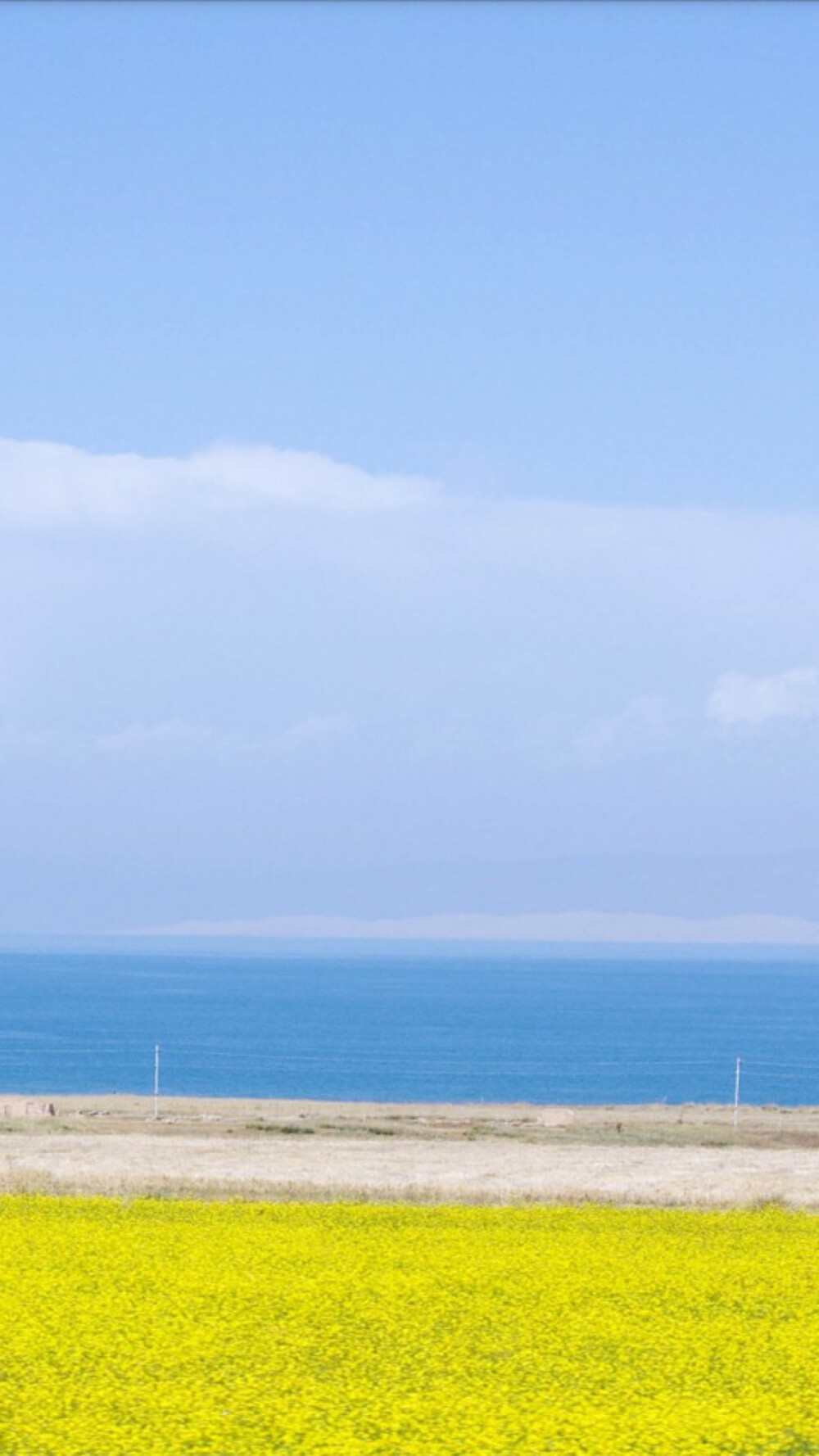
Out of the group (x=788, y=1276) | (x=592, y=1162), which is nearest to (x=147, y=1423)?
(x=788, y=1276)

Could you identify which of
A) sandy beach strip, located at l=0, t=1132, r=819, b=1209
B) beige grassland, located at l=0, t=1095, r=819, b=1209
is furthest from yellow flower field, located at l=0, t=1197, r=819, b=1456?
beige grassland, located at l=0, t=1095, r=819, b=1209

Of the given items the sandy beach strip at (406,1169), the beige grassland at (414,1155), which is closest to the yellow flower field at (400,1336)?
the sandy beach strip at (406,1169)

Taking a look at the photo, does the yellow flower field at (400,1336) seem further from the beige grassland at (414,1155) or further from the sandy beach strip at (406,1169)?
the beige grassland at (414,1155)

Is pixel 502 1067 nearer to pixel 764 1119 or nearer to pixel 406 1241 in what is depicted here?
pixel 764 1119

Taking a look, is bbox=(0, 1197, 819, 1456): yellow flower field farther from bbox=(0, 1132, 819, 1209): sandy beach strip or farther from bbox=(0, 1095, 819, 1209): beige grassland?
bbox=(0, 1095, 819, 1209): beige grassland

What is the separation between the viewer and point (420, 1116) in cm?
7081

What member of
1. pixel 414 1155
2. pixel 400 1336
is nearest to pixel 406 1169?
pixel 414 1155

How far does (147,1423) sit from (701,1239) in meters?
15.1

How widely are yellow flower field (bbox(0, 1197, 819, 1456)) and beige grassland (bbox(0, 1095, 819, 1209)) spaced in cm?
643

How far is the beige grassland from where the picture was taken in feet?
123

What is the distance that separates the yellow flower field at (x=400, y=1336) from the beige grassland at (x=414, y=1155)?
6.43 m

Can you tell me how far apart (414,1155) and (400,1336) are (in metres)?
29.2

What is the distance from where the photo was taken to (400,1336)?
20.6 meters

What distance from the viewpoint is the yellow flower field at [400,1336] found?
53.6ft
